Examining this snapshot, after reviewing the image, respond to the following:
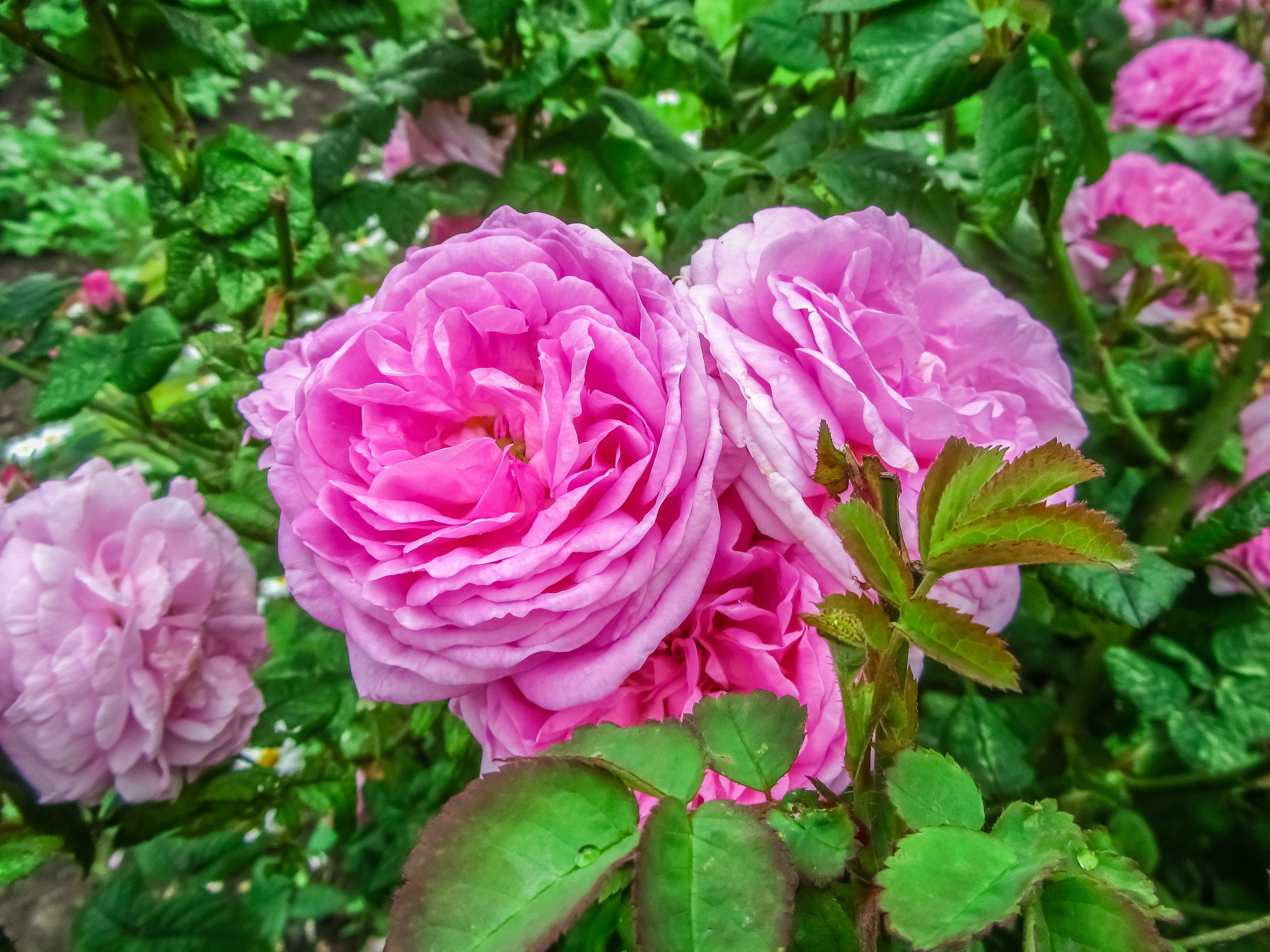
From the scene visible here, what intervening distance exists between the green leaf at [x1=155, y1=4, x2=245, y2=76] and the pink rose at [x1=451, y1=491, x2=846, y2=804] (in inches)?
25.8

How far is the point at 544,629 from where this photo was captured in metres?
0.34

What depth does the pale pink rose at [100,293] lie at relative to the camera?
0.87 m

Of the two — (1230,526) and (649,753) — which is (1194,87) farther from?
(649,753)

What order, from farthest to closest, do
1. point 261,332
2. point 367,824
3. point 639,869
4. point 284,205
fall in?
1. point 367,824
2. point 261,332
3. point 284,205
4. point 639,869

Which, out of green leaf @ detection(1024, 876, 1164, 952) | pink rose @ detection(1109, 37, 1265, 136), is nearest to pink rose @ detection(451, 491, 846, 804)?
green leaf @ detection(1024, 876, 1164, 952)

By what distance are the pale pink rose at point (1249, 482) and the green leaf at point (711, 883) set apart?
67cm

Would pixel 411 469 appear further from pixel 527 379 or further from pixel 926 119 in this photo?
pixel 926 119

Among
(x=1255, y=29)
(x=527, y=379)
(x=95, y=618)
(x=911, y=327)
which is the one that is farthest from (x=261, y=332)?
(x=1255, y=29)

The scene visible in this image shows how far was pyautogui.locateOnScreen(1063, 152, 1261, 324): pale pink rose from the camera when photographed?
2.90 feet

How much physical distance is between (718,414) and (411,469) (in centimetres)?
14

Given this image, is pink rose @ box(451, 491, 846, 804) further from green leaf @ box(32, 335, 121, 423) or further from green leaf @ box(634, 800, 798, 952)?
green leaf @ box(32, 335, 121, 423)

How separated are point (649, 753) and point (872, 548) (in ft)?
0.37

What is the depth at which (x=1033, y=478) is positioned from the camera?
27 centimetres

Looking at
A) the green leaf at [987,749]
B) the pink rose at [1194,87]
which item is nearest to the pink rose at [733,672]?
the green leaf at [987,749]
